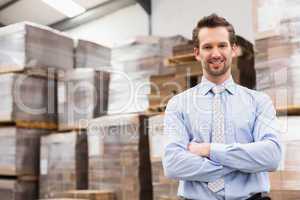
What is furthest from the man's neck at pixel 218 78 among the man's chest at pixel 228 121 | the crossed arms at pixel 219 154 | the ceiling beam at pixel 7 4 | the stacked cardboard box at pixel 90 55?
the ceiling beam at pixel 7 4

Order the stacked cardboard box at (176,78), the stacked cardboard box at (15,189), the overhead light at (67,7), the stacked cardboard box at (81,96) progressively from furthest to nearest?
the overhead light at (67,7) → the stacked cardboard box at (81,96) → the stacked cardboard box at (15,189) → the stacked cardboard box at (176,78)

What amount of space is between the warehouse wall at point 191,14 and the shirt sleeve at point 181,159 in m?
4.21

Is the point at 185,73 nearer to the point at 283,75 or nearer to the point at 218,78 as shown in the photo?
the point at 283,75

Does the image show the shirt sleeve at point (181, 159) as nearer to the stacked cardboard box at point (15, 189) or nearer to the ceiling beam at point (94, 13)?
the stacked cardboard box at point (15, 189)

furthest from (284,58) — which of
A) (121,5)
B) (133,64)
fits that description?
(121,5)

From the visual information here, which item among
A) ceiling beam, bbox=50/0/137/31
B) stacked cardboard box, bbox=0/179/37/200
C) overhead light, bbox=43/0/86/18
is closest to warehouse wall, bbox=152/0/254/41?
ceiling beam, bbox=50/0/137/31

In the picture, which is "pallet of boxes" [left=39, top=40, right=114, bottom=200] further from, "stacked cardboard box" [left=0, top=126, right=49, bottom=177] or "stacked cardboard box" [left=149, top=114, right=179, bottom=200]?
"stacked cardboard box" [left=149, top=114, right=179, bottom=200]

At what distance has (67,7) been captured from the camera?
824 cm

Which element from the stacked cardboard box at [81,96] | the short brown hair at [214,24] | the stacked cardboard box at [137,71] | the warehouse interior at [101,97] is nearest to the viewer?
the short brown hair at [214,24]

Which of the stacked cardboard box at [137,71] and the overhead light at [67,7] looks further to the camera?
the overhead light at [67,7]

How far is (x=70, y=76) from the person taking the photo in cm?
561

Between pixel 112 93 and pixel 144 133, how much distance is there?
2.89ft

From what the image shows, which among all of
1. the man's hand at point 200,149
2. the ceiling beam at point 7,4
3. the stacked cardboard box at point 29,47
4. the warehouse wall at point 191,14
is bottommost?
the man's hand at point 200,149

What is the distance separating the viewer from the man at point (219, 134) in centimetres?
203
